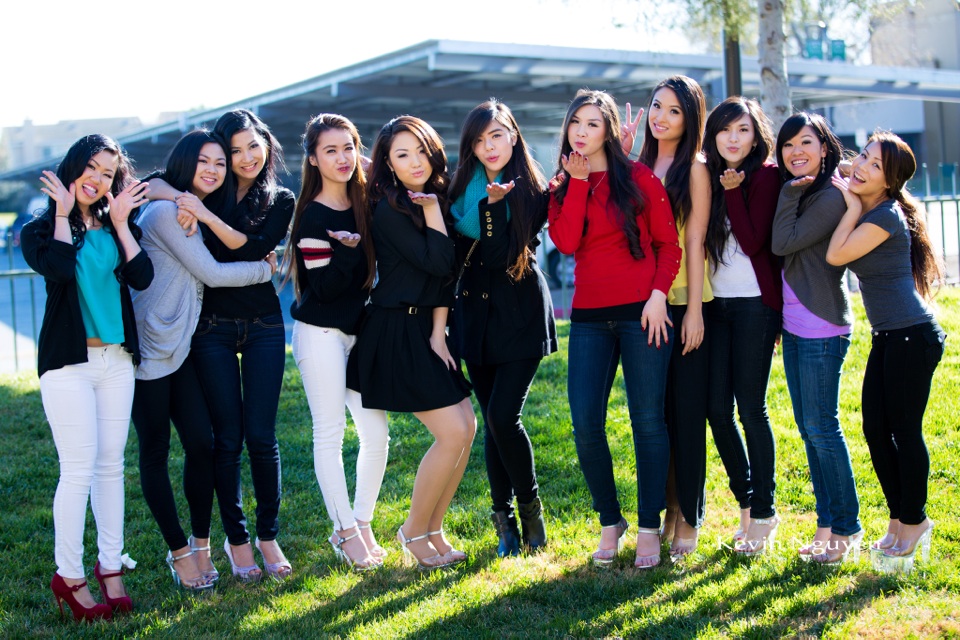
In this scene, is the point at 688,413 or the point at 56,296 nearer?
the point at 56,296

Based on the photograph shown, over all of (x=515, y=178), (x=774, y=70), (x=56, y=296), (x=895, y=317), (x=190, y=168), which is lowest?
(x=895, y=317)

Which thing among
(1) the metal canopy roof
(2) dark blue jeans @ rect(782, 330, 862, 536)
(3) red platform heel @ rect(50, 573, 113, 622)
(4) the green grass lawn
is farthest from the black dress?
(1) the metal canopy roof

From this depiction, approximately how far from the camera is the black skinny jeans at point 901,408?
12.2ft

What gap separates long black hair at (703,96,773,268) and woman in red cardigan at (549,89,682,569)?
7.8 inches

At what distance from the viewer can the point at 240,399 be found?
4.18 metres

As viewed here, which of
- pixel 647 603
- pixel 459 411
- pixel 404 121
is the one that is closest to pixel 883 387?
pixel 647 603

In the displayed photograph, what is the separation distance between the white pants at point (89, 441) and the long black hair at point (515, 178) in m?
1.66

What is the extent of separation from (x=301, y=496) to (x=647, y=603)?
2543mm

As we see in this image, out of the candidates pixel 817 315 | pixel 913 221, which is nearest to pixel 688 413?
pixel 817 315

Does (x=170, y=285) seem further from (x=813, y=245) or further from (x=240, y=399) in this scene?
(x=813, y=245)

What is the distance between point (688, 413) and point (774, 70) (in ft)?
21.1

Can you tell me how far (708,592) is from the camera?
12.3 ft

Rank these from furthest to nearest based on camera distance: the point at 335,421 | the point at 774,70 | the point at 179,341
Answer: the point at 774,70 → the point at 335,421 → the point at 179,341

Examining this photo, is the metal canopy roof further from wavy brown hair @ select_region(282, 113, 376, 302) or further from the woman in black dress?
the woman in black dress
